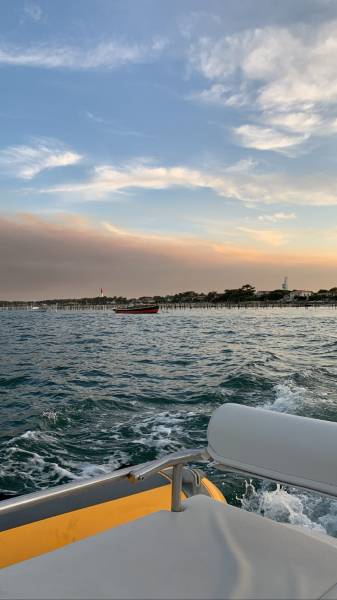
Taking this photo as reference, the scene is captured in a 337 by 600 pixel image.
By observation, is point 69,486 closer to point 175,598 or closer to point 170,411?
point 175,598

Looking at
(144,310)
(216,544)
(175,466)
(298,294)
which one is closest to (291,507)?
(175,466)

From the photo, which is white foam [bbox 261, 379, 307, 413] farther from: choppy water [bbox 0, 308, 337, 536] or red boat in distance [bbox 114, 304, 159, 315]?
red boat in distance [bbox 114, 304, 159, 315]

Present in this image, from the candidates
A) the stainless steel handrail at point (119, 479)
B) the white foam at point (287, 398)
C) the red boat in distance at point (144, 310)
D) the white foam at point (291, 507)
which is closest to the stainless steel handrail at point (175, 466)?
the stainless steel handrail at point (119, 479)

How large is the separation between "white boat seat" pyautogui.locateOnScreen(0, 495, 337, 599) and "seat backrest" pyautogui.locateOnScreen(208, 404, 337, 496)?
0.26m

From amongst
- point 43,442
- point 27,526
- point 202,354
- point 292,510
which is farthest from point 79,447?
point 202,354

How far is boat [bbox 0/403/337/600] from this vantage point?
1473mm

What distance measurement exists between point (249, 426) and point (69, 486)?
0.80 m

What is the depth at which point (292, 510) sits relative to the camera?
456cm

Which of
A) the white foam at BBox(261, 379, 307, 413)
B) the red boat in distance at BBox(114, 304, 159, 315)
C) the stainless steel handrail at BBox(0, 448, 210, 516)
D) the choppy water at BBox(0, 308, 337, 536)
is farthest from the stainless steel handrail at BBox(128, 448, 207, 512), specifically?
the red boat in distance at BBox(114, 304, 159, 315)

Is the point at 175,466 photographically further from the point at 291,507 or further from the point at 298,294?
the point at 298,294

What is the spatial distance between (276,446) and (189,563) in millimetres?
559

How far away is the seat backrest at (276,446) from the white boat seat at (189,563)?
26cm

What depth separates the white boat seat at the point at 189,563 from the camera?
57.3 inches

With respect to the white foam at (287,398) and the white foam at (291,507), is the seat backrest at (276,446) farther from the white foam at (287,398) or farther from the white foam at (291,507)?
the white foam at (287,398)
